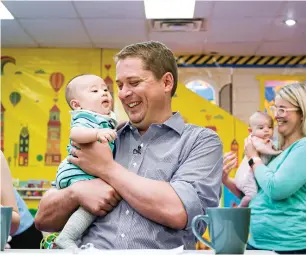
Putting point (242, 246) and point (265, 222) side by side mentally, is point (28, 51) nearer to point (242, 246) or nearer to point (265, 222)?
point (265, 222)

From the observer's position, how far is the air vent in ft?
16.0

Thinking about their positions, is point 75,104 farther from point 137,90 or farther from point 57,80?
point 57,80

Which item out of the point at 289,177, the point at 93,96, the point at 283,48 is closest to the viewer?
the point at 93,96

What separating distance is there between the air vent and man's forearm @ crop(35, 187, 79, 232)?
3471mm

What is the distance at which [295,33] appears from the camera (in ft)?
17.0

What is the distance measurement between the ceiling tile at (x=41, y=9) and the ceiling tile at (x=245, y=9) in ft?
4.61

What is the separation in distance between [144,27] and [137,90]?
3.53 meters

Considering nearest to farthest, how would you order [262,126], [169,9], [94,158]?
[94,158], [262,126], [169,9]

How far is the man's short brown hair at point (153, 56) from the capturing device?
1753 millimetres

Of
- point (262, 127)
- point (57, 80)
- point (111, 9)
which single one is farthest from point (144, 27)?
point (262, 127)

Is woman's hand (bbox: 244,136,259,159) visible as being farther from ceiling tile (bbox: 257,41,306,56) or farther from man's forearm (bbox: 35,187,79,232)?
ceiling tile (bbox: 257,41,306,56)

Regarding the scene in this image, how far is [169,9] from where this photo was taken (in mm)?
4574

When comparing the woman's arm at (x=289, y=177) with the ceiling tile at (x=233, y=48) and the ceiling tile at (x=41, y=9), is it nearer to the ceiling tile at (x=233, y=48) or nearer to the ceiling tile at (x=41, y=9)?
the ceiling tile at (x=41, y=9)

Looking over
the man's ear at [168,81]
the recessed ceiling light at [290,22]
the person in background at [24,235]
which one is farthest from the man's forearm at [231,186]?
the recessed ceiling light at [290,22]
